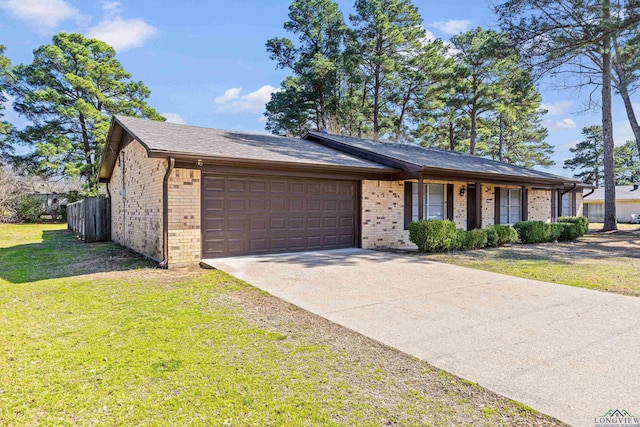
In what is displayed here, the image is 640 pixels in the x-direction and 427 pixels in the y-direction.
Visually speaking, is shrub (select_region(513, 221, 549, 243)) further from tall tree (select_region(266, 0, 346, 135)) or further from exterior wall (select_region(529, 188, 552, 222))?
tall tree (select_region(266, 0, 346, 135))

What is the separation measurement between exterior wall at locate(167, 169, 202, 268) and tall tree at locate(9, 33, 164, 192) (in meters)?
19.4

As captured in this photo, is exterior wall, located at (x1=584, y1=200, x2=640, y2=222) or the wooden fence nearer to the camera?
the wooden fence

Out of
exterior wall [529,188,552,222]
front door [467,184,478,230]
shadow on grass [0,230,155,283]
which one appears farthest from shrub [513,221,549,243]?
shadow on grass [0,230,155,283]

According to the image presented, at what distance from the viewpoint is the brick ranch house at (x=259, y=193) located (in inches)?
311

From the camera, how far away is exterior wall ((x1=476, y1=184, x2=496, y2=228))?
1427 centimetres

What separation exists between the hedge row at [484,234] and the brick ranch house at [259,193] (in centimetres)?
68

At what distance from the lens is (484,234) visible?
11.4 m

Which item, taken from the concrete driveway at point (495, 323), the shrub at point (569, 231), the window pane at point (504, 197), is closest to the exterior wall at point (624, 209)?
the shrub at point (569, 231)

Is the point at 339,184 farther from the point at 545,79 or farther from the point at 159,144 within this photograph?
the point at 545,79

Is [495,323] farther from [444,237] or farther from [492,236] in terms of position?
[492,236]

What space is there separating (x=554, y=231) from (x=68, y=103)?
2867 cm

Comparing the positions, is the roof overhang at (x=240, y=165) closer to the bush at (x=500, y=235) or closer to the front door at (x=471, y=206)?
the bush at (x=500, y=235)

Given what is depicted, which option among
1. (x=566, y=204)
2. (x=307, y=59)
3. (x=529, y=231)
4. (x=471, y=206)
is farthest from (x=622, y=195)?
(x=307, y=59)

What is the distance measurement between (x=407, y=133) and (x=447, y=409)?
29195mm
